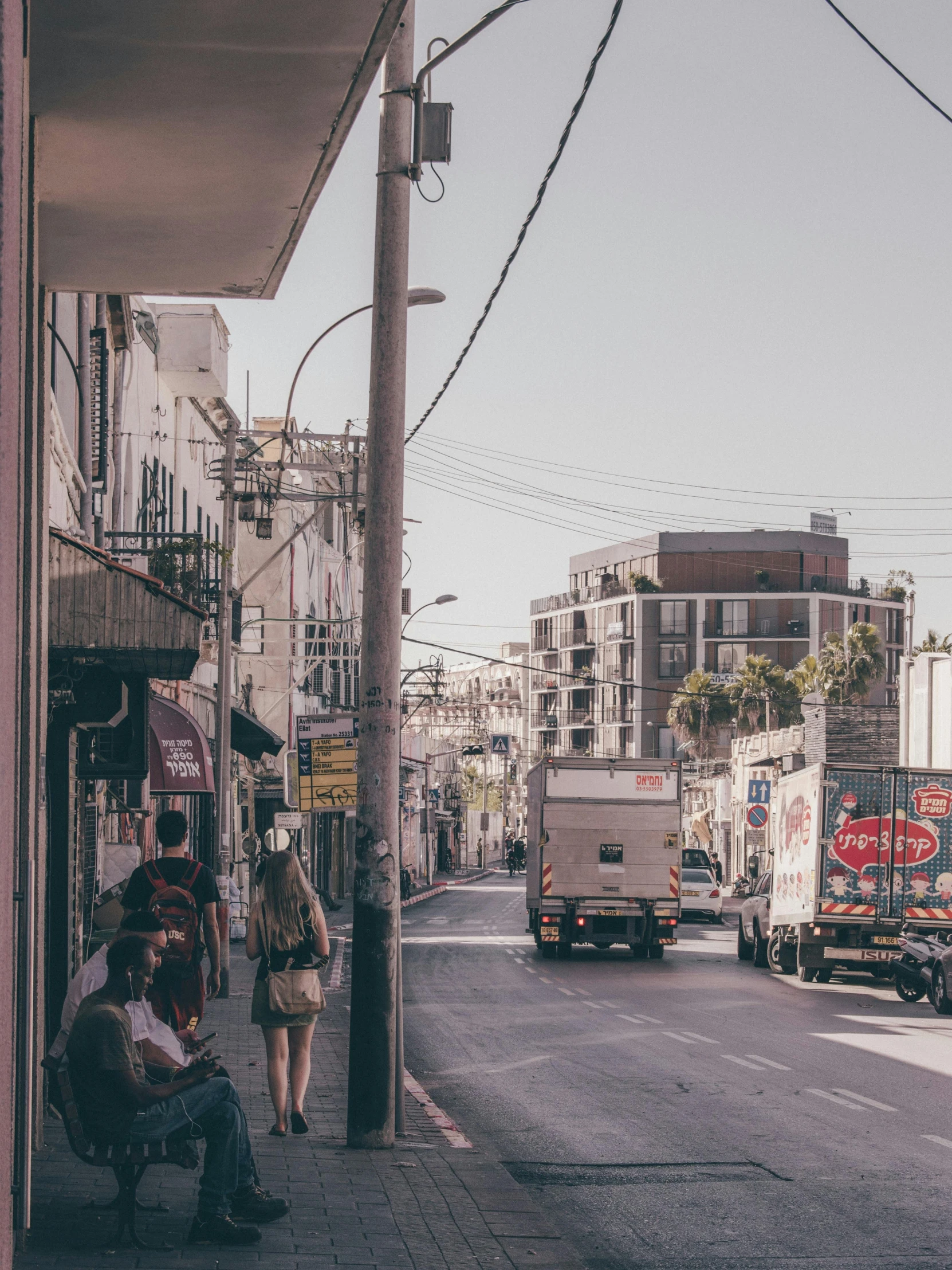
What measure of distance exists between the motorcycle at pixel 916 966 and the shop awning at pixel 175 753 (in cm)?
983

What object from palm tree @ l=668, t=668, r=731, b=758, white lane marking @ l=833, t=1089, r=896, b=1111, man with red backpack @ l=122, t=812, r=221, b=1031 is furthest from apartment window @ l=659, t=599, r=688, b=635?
man with red backpack @ l=122, t=812, r=221, b=1031

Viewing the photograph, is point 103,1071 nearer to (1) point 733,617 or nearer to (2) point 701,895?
(2) point 701,895

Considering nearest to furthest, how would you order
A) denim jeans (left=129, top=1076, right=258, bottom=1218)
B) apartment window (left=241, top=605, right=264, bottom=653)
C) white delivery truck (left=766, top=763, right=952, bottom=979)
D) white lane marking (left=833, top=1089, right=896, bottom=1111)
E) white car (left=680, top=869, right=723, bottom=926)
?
denim jeans (left=129, top=1076, right=258, bottom=1218)
white lane marking (left=833, top=1089, right=896, bottom=1111)
white delivery truck (left=766, top=763, right=952, bottom=979)
apartment window (left=241, top=605, right=264, bottom=653)
white car (left=680, top=869, right=723, bottom=926)

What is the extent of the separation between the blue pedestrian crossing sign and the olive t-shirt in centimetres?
4045

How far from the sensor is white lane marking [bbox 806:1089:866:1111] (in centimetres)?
1266

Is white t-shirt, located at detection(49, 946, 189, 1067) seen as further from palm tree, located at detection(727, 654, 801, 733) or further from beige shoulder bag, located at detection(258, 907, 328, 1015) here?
palm tree, located at detection(727, 654, 801, 733)

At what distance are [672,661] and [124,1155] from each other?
389 feet

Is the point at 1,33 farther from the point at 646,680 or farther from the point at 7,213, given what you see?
the point at 646,680

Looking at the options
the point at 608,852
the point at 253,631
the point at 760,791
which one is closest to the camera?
the point at 608,852

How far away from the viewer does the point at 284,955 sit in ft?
34.9

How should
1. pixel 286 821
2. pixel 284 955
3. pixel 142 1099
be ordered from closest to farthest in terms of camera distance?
pixel 142 1099
pixel 284 955
pixel 286 821

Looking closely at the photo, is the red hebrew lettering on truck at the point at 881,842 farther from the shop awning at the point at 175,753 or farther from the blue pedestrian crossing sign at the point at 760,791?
the blue pedestrian crossing sign at the point at 760,791

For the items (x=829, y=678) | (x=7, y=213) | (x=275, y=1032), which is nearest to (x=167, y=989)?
(x=275, y=1032)

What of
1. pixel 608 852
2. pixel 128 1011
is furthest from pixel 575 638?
pixel 128 1011
